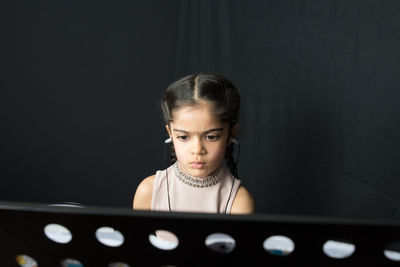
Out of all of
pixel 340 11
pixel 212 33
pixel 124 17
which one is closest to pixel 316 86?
pixel 340 11

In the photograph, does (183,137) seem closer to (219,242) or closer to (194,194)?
(194,194)

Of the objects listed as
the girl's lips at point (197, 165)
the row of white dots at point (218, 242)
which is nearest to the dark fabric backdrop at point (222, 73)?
the girl's lips at point (197, 165)

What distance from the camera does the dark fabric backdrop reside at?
0.91m

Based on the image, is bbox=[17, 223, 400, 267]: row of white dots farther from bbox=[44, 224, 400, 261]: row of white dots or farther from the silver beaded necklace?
the silver beaded necklace

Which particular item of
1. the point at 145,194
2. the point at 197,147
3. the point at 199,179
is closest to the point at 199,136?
the point at 197,147

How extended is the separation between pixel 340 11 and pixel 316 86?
0.66 feet

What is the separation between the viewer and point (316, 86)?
3.52 feet

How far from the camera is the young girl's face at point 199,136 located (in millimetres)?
873

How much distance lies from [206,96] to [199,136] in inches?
3.5

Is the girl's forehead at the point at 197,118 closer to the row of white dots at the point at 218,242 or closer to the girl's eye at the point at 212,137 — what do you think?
the girl's eye at the point at 212,137

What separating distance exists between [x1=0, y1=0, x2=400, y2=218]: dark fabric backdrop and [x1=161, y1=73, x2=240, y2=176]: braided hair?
10.7 inches

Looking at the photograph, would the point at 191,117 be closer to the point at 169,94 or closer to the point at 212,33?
the point at 169,94

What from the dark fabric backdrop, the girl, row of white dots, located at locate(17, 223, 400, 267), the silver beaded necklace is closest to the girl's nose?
the girl

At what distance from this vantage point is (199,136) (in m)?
0.88
